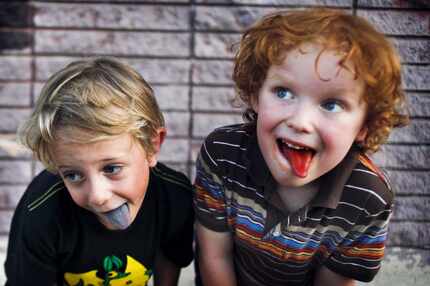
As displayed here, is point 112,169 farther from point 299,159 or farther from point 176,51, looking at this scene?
point 176,51

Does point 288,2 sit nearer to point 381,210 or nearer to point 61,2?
point 61,2

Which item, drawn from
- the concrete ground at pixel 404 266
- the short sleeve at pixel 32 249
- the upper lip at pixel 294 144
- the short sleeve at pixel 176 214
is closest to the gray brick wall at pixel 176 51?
the concrete ground at pixel 404 266

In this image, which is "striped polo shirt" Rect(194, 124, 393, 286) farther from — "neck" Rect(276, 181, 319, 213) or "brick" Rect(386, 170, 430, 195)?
"brick" Rect(386, 170, 430, 195)

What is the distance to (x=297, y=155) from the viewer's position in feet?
5.95

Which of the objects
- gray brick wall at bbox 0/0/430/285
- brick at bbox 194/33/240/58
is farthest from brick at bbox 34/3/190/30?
brick at bbox 194/33/240/58

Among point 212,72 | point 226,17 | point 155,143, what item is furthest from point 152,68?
point 155,143

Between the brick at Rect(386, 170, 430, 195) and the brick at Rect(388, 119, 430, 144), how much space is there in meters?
0.16

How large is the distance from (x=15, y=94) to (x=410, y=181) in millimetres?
1974

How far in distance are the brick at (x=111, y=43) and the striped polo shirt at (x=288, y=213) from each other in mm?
820

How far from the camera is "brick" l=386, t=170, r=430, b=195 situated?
3.00 m

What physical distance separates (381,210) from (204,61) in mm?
1226

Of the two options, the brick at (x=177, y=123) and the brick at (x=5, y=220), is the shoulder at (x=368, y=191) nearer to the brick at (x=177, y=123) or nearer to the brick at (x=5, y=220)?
the brick at (x=177, y=123)

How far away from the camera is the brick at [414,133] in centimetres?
294

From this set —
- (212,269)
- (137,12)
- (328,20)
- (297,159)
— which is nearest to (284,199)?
(297,159)
